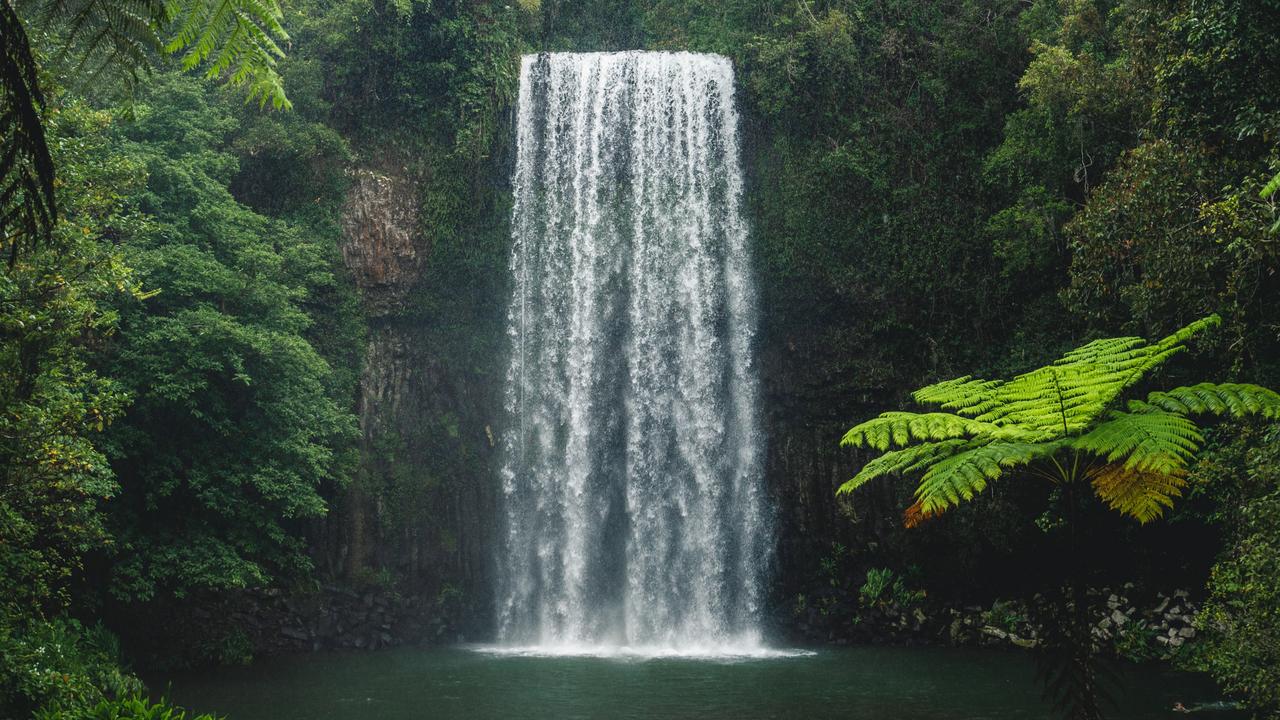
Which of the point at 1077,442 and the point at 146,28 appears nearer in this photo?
the point at 146,28

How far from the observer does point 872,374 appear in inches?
806

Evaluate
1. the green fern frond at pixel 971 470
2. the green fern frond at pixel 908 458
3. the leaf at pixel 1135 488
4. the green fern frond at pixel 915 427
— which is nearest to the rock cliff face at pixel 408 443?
the green fern frond at pixel 915 427

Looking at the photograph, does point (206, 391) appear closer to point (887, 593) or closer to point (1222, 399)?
point (887, 593)

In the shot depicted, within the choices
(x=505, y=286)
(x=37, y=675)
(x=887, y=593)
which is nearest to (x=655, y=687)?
(x=887, y=593)

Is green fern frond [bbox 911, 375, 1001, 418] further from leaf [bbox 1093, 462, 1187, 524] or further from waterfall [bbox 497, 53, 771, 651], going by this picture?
waterfall [bbox 497, 53, 771, 651]

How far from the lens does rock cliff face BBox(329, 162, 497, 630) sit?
2050 cm

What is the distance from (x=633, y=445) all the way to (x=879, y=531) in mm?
5492

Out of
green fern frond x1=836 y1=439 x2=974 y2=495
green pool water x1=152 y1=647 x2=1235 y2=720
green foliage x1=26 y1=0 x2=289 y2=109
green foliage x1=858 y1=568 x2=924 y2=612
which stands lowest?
green pool water x1=152 y1=647 x2=1235 y2=720

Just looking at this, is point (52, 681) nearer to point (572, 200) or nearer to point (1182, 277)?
point (1182, 277)

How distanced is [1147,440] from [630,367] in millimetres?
16009

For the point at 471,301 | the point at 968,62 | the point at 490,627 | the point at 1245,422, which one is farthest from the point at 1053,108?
the point at 490,627

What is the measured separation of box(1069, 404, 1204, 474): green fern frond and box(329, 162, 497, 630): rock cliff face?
55.3 feet

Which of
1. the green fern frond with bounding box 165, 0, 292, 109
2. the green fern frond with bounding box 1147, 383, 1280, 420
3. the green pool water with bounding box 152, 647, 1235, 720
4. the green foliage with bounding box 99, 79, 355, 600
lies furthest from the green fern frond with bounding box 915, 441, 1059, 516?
the green foliage with bounding box 99, 79, 355, 600

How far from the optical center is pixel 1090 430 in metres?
5.84
